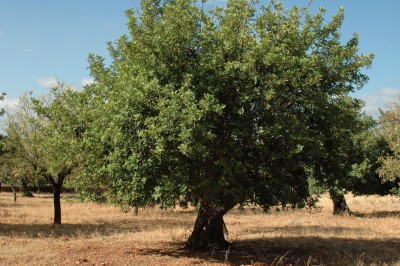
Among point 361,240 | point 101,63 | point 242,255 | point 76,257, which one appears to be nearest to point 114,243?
point 76,257

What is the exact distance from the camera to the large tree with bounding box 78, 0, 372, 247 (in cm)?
1098

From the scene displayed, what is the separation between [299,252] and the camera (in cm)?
1648

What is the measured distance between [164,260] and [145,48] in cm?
679

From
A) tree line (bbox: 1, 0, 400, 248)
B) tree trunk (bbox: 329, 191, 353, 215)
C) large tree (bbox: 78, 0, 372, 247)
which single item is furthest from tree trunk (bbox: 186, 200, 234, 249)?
tree trunk (bbox: 329, 191, 353, 215)

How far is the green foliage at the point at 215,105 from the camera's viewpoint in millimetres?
11008

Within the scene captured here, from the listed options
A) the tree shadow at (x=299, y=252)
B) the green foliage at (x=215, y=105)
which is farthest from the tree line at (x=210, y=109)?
the tree shadow at (x=299, y=252)

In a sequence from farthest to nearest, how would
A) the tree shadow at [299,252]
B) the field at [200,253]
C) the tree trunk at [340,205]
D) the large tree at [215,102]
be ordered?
1. the tree trunk at [340,205]
2. the tree shadow at [299,252]
3. the field at [200,253]
4. the large tree at [215,102]

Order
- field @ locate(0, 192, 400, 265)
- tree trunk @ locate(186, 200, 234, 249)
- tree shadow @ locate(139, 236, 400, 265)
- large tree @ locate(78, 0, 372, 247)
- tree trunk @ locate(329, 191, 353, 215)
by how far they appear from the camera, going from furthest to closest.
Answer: tree trunk @ locate(329, 191, 353, 215), tree trunk @ locate(186, 200, 234, 249), tree shadow @ locate(139, 236, 400, 265), field @ locate(0, 192, 400, 265), large tree @ locate(78, 0, 372, 247)

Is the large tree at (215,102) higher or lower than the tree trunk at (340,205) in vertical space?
higher

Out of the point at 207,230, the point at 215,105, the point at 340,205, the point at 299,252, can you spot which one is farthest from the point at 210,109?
the point at 340,205

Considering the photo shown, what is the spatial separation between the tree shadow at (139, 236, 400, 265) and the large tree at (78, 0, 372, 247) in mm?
2128

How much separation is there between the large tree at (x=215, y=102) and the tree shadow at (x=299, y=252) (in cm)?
213

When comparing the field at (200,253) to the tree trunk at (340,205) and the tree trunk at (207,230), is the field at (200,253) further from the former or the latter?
the tree trunk at (340,205)

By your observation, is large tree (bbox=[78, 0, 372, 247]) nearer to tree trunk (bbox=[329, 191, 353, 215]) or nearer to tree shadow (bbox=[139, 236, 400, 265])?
tree shadow (bbox=[139, 236, 400, 265])
